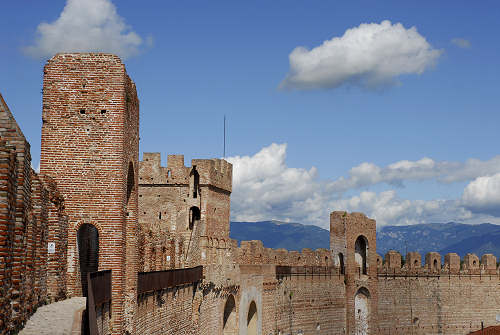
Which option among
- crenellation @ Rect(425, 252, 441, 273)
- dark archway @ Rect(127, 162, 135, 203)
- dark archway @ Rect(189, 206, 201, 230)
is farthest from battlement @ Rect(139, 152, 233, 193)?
crenellation @ Rect(425, 252, 441, 273)

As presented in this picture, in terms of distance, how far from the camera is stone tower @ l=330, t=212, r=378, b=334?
43.2 meters

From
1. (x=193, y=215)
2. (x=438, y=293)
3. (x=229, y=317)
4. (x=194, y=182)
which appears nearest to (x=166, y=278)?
(x=229, y=317)

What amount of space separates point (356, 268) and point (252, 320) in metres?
13.0

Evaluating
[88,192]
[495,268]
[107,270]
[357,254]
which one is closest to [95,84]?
[88,192]

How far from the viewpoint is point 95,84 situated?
17938mm

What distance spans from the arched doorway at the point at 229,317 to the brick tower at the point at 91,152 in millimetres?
13263

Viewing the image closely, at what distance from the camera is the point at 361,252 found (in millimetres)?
45719

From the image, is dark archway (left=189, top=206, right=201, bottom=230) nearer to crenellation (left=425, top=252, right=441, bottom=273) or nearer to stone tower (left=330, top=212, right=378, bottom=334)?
stone tower (left=330, top=212, right=378, bottom=334)

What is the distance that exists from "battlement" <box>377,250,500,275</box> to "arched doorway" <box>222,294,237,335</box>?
56.1 ft

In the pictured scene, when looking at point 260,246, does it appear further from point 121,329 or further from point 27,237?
point 27,237

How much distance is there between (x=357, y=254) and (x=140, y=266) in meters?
26.7

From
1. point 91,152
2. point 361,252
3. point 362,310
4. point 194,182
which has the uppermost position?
point 194,182

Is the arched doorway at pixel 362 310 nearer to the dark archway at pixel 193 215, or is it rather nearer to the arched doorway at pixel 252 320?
the arched doorway at pixel 252 320

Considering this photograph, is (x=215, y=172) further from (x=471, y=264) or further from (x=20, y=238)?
(x=20, y=238)
